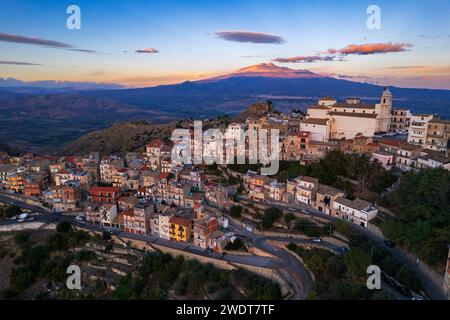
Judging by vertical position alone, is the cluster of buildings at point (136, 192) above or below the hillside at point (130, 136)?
below

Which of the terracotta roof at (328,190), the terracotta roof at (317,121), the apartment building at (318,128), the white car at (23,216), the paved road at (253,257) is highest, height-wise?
the terracotta roof at (317,121)

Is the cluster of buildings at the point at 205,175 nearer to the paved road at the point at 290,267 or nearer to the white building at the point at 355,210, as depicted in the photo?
the white building at the point at 355,210

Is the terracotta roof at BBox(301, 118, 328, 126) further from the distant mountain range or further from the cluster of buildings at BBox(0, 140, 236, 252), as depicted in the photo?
the distant mountain range

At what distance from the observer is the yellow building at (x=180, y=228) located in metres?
27.3

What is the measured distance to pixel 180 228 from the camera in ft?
89.9

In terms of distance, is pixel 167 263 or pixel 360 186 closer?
pixel 167 263

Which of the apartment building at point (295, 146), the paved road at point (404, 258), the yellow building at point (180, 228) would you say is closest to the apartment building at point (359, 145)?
the apartment building at point (295, 146)

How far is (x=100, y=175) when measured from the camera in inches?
1599

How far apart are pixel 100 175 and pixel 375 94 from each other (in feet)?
376

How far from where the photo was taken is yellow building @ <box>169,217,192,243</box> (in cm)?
2727

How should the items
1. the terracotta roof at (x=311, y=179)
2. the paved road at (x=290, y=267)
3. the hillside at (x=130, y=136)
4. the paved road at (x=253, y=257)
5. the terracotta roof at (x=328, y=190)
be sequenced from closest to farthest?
the paved road at (x=290, y=267) < the paved road at (x=253, y=257) < the terracotta roof at (x=328, y=190) < the terracotta roof at (x=311, y=179) < the hillside at (x=130, y=136)

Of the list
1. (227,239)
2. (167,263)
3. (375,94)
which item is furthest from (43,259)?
(375,94)

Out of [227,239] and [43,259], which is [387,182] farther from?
[43,259]
